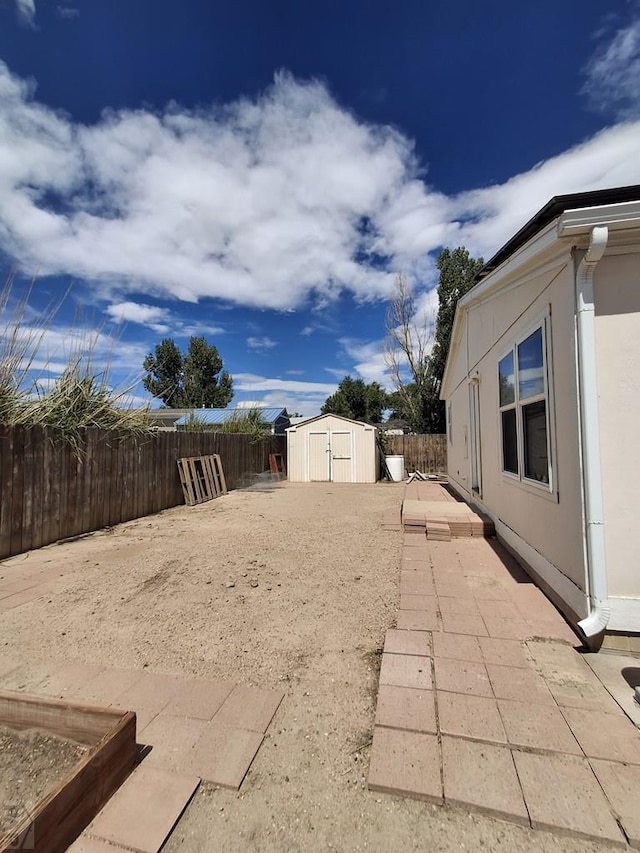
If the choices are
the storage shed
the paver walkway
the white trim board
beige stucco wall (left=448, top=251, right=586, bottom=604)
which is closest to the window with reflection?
beige stucco wall (left=448, top=251, right=586, bottom=604)

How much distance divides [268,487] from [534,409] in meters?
10.2

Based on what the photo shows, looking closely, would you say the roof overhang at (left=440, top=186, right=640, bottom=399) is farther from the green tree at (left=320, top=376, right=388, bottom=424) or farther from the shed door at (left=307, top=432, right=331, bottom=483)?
the green tree at (left=320, top=376, right=388, bottom=424)

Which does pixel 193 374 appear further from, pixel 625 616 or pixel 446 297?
pixel 625 616

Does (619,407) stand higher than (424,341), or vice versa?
(424,341)

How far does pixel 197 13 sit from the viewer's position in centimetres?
493

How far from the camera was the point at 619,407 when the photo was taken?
2568 millimetres

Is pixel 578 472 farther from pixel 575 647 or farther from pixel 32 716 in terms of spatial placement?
pixel 32 716

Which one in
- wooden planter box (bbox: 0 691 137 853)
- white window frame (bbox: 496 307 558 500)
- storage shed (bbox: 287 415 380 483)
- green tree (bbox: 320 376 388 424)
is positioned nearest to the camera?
wooden planter box (bbox: 0 691 137 853)

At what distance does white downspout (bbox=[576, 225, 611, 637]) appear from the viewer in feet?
8.08

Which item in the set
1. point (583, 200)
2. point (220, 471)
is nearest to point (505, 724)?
point (583, 200)

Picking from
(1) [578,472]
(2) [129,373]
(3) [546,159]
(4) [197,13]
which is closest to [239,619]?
(1) [578,472]

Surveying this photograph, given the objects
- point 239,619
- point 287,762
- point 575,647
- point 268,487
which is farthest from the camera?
point 268,487

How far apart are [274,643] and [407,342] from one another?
22.0 meters

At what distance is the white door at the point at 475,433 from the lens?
6.65 meters
